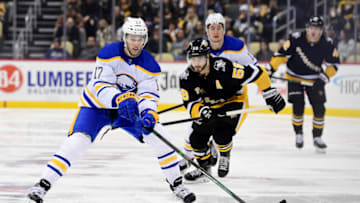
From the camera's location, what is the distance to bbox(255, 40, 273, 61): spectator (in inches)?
444

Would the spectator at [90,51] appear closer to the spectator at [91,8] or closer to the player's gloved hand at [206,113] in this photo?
the spectator at [91,8]

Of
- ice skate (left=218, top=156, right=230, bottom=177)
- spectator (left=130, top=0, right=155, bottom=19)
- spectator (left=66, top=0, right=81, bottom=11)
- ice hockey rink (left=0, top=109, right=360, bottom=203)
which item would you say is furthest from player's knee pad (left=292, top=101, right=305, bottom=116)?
spectator (left=66, top=0, right=81, bottom=11)

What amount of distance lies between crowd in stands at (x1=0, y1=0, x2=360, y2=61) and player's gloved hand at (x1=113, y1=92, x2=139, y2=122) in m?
7.67

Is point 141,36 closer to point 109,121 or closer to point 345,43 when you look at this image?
point 109,121

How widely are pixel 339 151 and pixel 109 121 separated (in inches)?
141

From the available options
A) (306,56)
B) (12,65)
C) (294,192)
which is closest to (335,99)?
(306,56)

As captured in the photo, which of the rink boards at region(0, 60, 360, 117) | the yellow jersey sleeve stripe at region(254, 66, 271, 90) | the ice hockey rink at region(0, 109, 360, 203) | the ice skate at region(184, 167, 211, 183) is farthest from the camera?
the rink boards at region(0, 60, 360, 117)

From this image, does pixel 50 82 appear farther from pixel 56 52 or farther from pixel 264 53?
pixel 264 53

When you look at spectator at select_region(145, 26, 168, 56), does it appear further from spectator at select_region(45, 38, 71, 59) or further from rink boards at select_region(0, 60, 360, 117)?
spectator at select_region(45, 38, 71, 59)

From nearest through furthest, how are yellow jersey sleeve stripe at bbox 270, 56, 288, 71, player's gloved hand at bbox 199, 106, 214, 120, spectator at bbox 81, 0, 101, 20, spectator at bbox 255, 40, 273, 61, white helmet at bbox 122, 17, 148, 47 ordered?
1. white helmet at bbox 122, 17, 148, 47
2. player's gloved hand at bbox 199, 106, 214, 120
3. yellow jersey sleeve stripe at bbox 270, 56, 288, 71
4. spectator at bbox 255, 40, 273, 61
5. spectator at bbox 81, 0, 101, 20

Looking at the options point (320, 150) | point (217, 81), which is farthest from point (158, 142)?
point (320, 150)

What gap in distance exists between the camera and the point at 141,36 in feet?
13.2

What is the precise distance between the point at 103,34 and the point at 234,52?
661cm

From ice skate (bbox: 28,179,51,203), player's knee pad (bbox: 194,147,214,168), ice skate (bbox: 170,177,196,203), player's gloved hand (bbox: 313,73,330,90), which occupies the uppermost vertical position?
ice skate (bbox: 28,179,51,203)
